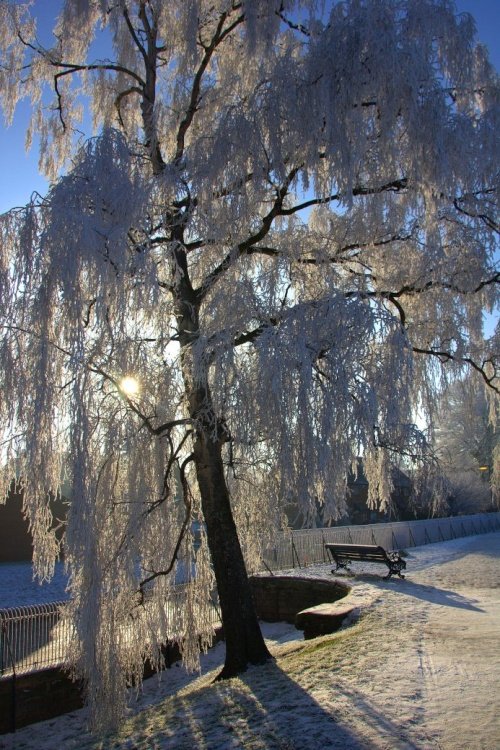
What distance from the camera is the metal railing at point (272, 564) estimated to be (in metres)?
9.14

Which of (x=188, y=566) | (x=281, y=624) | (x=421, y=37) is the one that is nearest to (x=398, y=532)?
(x=281, y=624)

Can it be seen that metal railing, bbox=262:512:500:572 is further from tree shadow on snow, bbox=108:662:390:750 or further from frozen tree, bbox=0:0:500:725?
tree shadow on snow, bbox=108:662:390:750

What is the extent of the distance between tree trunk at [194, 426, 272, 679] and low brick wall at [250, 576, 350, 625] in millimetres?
5152

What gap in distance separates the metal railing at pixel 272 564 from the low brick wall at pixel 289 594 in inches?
25.2

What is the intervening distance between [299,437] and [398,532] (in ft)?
60.8

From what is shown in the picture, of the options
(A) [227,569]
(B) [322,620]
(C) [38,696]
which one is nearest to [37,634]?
(C) [38,696]

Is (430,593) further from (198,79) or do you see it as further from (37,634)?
(198,79)

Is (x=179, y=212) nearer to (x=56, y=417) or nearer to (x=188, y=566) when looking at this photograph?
(x=56, y=417)

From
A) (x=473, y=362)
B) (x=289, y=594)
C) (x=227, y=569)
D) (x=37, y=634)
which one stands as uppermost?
(x=473, y=362)

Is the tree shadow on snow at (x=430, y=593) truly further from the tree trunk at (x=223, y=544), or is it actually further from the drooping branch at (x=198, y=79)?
the drooping branch at (x=198, y=79)

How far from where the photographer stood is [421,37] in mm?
7578

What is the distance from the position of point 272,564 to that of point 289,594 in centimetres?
388

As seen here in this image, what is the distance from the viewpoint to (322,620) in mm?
9805

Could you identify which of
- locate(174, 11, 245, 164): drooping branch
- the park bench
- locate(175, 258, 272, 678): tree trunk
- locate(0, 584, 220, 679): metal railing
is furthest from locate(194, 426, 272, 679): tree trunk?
the park bench
